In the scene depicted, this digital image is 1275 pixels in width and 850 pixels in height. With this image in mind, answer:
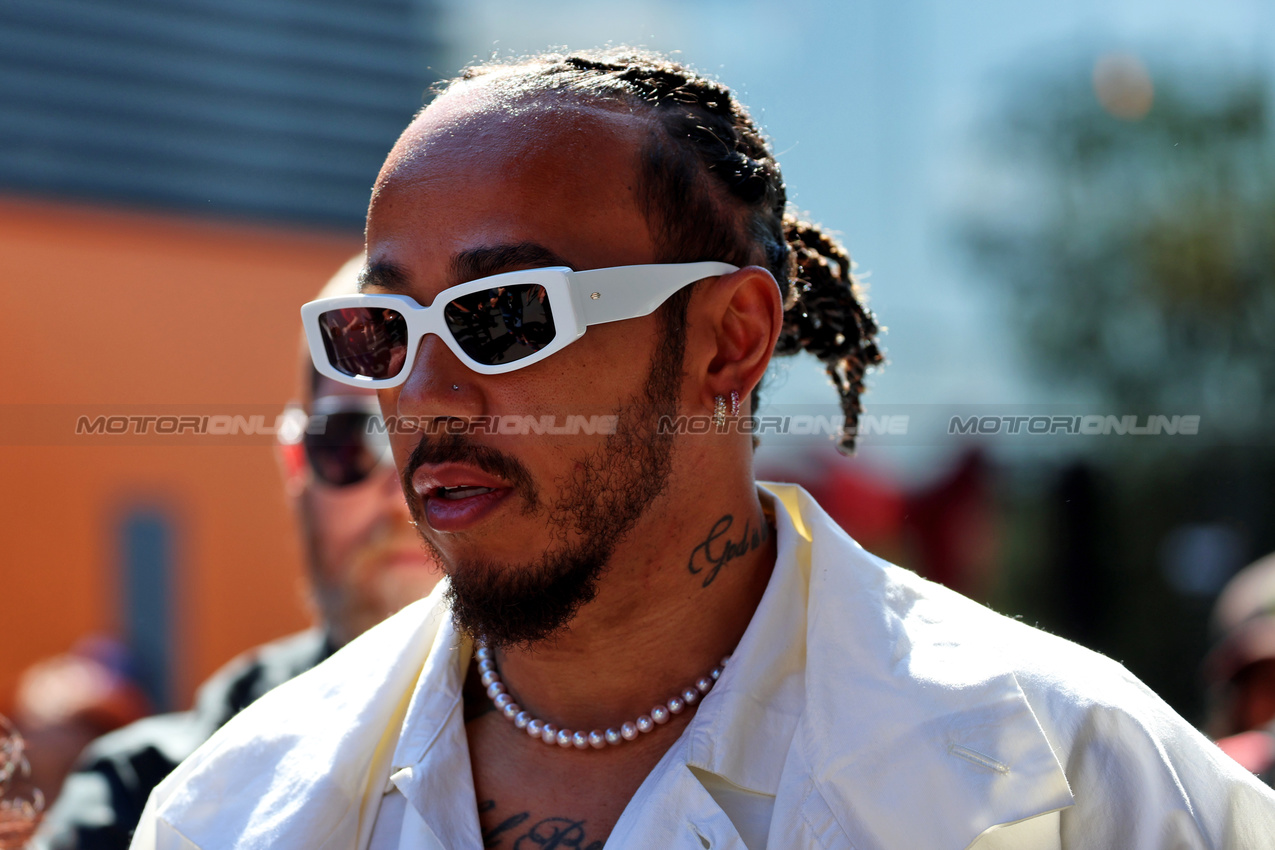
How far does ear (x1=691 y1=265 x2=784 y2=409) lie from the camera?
2.07m

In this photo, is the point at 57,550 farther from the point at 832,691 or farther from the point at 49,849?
the point at 832,691

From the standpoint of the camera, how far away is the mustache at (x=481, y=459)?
6.17 feet

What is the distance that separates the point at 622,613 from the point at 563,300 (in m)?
0.58

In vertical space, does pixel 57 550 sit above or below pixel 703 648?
below

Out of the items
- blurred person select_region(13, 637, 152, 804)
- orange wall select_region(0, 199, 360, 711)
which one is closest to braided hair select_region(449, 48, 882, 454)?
blurred person select_region(13, 637, 152, 804)

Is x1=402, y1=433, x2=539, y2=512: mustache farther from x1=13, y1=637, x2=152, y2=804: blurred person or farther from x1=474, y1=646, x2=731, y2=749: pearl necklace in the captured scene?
x1=13, y1=637, x2=152, y2=804: blurred person

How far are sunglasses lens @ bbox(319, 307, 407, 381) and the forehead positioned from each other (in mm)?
90

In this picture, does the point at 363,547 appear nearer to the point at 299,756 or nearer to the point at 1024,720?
the point at 299,756

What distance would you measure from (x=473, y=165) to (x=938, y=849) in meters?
1.33

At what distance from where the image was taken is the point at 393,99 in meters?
12.1

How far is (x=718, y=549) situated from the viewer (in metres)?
2.09

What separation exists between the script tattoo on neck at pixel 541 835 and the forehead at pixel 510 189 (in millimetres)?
956

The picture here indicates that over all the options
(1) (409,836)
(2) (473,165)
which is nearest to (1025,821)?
(1) (409,836)

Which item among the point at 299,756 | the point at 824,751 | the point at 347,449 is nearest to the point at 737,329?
the point at 824,751
